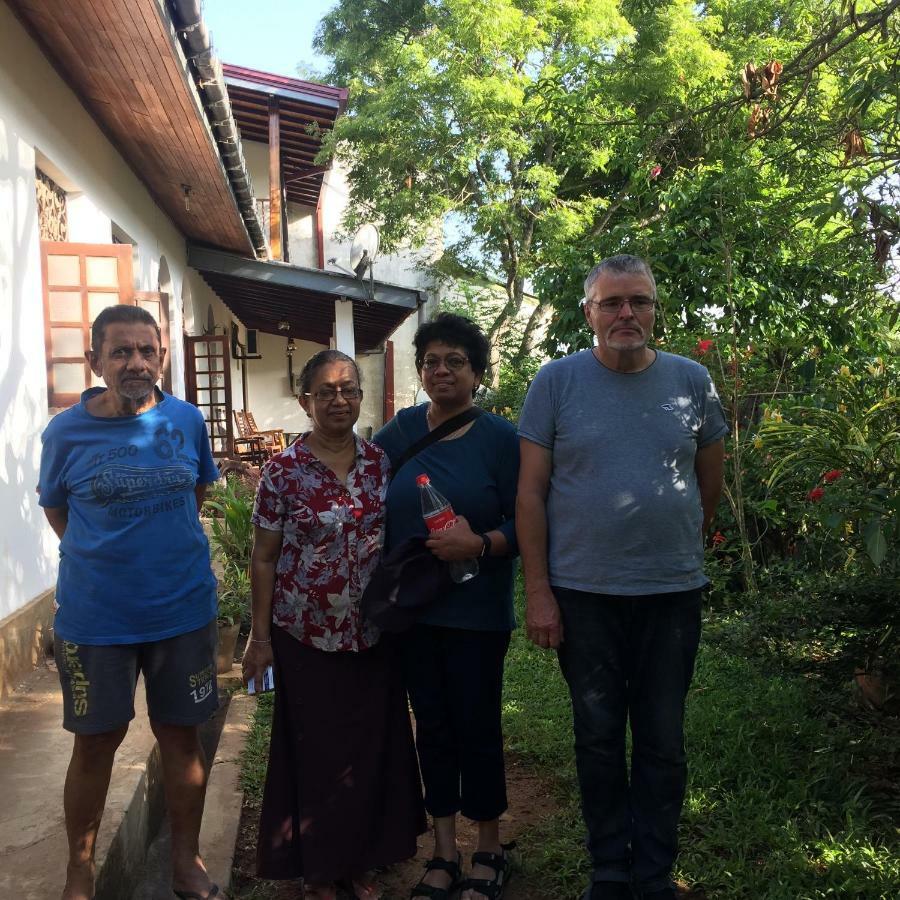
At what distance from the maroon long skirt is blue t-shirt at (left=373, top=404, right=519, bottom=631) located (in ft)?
0.97

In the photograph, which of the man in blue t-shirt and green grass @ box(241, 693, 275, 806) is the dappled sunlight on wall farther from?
the man in blue t-shirt

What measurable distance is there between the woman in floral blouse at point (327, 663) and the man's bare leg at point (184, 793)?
24 centimetres

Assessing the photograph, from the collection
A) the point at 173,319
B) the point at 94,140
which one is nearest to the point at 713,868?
the point at 94,140

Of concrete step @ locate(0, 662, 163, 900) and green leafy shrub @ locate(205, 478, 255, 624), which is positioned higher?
green leafy shrub @ locate(205, 478, 255, 624)

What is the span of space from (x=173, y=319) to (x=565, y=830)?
8.22 metres

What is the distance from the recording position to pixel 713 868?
119 inches

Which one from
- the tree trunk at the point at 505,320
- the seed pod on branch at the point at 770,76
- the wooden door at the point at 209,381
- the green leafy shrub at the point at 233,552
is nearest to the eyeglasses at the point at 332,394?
the seed pod on branch at the point at 770,76

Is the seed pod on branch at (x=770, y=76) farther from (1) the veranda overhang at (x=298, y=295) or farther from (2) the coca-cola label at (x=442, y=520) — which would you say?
(1) the veranda overhang at (x=298, y=295)

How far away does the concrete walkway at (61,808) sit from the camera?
2.72m

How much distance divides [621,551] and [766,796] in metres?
1.38

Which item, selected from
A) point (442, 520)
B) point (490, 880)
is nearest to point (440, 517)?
point (442, 520)

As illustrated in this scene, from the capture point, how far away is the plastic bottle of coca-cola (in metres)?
2.73

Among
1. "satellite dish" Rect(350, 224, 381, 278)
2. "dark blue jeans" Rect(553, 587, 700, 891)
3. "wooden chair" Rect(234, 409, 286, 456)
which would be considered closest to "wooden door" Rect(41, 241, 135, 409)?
"dark blue jeans" Rect(553, 587, 700, 891)

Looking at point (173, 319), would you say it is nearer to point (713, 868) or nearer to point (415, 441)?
point (415, 441)
